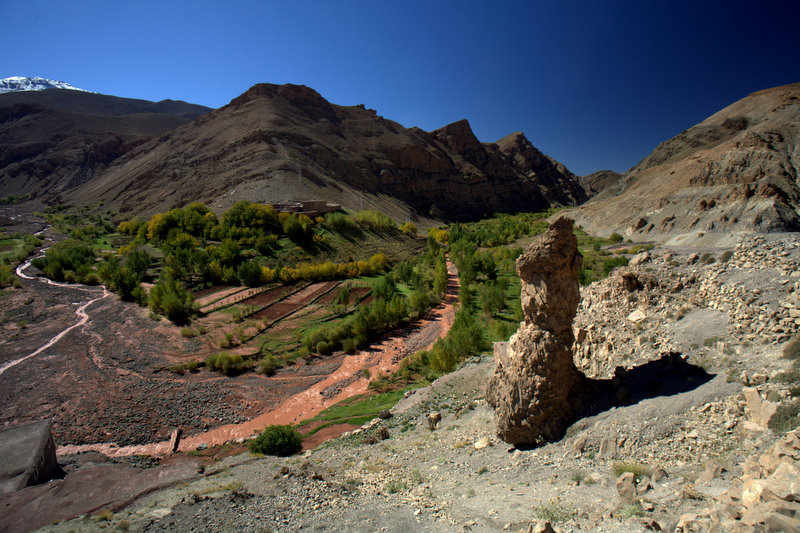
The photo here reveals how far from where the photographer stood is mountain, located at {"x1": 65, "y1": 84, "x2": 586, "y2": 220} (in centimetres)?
7288

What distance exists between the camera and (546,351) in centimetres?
948

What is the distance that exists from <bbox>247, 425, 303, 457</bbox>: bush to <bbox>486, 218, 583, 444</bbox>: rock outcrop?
360 inches

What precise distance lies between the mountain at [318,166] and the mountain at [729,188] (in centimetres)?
5066

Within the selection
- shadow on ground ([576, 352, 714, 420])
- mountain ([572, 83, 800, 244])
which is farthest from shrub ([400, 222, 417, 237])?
shadow on ground ([576, 352, 714, 420])

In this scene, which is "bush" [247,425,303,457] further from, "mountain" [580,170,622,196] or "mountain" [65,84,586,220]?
"mountain" [580,170,622,196]

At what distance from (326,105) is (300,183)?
173 ft

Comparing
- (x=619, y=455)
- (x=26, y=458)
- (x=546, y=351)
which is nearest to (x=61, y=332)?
(x=26, y=458)

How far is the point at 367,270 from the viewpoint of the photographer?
46.6 metres

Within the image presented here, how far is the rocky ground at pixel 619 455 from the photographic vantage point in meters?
5.54

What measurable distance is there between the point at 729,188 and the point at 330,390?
42.4 metres

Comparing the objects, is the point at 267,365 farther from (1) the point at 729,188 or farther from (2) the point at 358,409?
(1) the point at 729,188

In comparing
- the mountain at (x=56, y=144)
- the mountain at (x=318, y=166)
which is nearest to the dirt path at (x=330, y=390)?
the mountain at (x=318, y=166)

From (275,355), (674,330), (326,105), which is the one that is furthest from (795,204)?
(326,105)

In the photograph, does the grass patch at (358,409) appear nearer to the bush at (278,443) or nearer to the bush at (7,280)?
the bush at (278,443)
